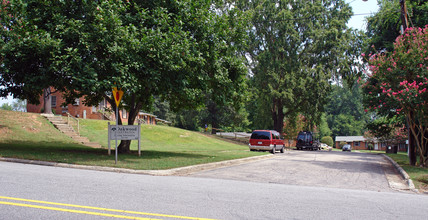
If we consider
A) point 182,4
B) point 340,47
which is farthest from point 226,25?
point 340,47

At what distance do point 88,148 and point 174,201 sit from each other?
47.9ft

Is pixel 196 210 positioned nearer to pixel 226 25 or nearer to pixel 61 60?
pixel 61 60

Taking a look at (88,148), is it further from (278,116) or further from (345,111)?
(345,111)

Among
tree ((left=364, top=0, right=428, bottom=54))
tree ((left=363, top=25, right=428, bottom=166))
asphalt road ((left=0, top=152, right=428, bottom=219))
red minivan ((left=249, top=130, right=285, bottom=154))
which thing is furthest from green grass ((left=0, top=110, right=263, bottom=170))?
tree ((left=364, top=0, right=428, bottom=54))

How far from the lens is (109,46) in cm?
1273

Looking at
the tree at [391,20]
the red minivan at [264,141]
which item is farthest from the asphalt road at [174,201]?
the red minivan at [264,141]

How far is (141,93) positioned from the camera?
15820 millimetres

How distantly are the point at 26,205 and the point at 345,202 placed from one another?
20.5 feet

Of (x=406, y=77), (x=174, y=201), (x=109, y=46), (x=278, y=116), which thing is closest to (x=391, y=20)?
(x=406, y=77)

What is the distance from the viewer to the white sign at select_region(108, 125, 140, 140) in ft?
45.8

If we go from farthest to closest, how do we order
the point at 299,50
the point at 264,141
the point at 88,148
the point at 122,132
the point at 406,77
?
the point at 299,50
the point at 264,141
the point at 88,148
the point at 406,77
the point at 122,132

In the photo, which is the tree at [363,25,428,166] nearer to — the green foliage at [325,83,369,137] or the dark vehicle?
the dark vehicle

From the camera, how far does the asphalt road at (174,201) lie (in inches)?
219

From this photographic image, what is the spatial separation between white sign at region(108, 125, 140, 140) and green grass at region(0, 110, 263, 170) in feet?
3.14
